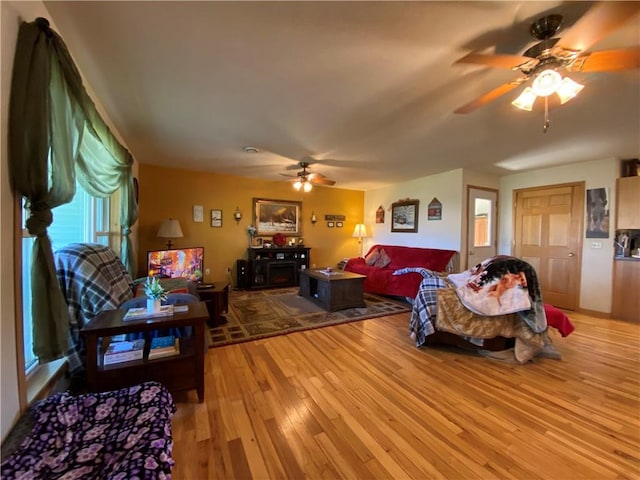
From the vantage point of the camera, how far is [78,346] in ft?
5.90

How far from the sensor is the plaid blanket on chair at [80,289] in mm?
1787

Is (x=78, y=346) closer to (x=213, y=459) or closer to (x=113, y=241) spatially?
(x=213, y=459)

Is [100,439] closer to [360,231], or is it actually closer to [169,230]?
[169,230]

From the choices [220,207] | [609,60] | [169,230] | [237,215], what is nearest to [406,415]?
[609,60]

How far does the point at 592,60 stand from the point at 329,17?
4.74 feet

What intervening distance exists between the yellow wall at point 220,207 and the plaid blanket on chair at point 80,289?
298 centimetres

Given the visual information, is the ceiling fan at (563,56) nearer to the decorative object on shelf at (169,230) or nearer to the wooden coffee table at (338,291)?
the wooden coffee table at (338,291)

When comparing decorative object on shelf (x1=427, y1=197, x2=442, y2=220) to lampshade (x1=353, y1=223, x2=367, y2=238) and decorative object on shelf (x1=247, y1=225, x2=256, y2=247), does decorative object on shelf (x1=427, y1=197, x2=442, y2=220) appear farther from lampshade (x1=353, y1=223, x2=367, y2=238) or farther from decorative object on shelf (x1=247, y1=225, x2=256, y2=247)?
decorative object on shelf (x1=247, y1=225, x2=256, y2=247)

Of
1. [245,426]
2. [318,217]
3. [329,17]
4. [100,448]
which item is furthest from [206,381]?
[318,217]

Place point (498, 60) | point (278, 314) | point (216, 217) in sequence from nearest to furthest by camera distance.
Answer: point (498, 60)
point (278, 314)
point (216, 217)

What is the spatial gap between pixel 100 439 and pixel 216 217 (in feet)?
14.9

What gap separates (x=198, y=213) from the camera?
5.21 m

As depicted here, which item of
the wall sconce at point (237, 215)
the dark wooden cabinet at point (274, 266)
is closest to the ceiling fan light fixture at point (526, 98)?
the dark wooden cabinet at point (274, 266)

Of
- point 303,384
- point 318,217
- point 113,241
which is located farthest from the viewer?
point 318,217
